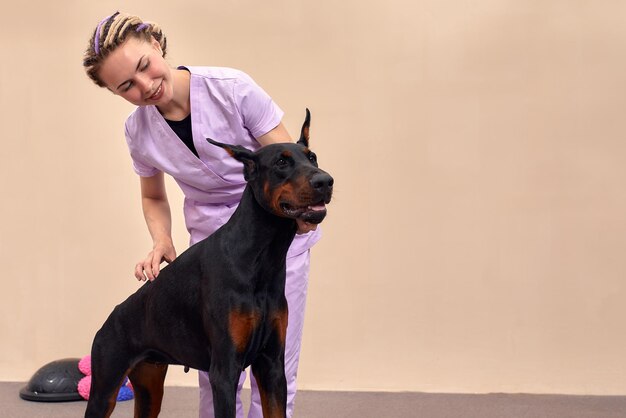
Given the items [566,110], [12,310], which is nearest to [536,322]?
[566,110]

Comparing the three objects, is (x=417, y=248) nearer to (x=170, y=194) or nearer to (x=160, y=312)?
(x=170, y=194)

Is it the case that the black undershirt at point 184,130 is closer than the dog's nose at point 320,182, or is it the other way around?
the dog's nose at point 320,182

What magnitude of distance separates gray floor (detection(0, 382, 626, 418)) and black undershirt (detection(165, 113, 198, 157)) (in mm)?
1824

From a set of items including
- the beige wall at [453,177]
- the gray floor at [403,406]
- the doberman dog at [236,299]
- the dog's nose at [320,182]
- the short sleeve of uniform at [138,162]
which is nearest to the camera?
the dog's nose at [320,182]

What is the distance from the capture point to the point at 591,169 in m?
4.14

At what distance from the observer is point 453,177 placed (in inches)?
167

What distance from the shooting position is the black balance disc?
416 centimetres

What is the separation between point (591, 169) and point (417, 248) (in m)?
0.90

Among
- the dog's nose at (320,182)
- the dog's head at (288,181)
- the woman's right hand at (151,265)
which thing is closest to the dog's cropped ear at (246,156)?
the dog's head at (288,181)

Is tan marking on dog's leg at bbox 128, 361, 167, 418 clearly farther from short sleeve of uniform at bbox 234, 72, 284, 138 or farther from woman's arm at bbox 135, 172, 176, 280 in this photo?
short sleeve of uniform at bbox 234, 72, 284, 138

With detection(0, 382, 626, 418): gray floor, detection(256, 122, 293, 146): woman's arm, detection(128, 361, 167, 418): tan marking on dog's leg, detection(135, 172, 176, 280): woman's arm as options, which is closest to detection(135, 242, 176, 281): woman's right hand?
detection(135, 172, 176, 280): woman's arm

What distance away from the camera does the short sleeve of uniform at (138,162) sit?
257 cm

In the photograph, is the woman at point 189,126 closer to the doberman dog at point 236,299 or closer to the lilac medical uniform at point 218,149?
the lilac medical uniform at point 218,149

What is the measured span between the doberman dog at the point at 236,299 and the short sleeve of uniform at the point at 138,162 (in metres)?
0.46
